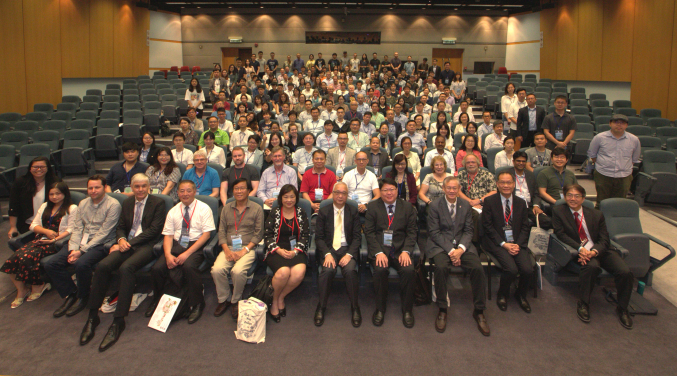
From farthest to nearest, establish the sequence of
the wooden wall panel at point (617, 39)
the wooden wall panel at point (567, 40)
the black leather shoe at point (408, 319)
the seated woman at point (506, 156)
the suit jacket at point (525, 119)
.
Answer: the wooden wall panel at point (567, 40) → the wooden wall panel at point (617, 39) → the suit jacket at point (525, 119) → the seated woman at point (506, 156) → the black leather shoe at point (408, 319)

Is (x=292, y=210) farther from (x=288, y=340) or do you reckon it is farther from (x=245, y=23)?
(x=245, y=23)

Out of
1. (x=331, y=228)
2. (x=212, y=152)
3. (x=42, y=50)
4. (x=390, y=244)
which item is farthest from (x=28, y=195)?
(x=42, y=50)

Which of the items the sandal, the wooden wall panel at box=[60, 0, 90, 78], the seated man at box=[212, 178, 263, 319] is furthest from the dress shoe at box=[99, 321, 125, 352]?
the wooden wall panel at box=[60, 0, 90, 78]

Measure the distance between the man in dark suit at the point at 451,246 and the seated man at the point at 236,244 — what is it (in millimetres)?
1496

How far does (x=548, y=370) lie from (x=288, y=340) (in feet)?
5.69

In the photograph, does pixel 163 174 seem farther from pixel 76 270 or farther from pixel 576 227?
pixel 576 227

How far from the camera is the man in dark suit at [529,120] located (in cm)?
576

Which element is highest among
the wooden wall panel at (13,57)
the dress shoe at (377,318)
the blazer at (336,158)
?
the wooden wall panel at (13,57)

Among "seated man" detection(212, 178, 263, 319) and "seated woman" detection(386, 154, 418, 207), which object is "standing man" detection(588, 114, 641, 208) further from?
"seated man" detection(212, 178, 263, 319)

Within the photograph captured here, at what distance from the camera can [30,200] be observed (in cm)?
378

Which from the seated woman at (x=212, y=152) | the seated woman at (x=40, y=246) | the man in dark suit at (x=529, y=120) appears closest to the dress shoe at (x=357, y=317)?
the seated woman at (x=40, y=246)

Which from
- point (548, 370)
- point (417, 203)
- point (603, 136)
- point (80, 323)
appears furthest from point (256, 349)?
point (603, 136)

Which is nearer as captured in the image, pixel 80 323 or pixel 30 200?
pixel 80 323

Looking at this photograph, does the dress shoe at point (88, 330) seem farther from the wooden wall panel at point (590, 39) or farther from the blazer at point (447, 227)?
the wooden wall panel at point (590, 39)
